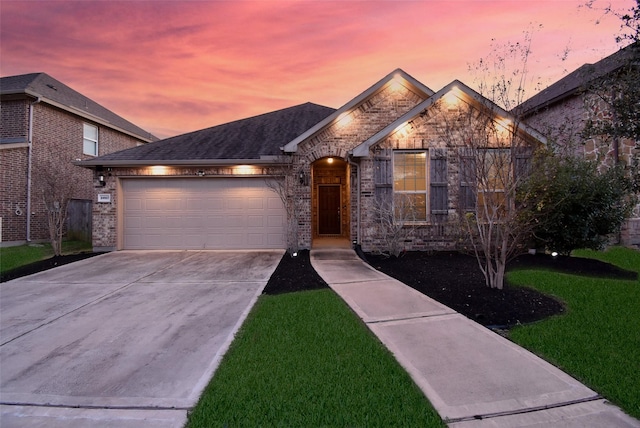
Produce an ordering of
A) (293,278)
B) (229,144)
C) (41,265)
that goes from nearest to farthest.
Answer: (293,278), (41,265), (229,144)

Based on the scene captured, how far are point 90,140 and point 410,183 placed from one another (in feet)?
52.7

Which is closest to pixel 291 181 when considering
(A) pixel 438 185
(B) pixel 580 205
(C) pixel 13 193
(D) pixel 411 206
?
(D) pixel 411 206

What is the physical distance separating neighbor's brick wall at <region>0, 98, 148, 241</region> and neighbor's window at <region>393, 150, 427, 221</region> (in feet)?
35.5

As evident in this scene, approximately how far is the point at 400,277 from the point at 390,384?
4403 mm

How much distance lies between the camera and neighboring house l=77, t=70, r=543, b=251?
9.95 metres

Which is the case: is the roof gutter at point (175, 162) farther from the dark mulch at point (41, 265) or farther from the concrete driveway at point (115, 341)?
the concrete driveway at point (115, 341)

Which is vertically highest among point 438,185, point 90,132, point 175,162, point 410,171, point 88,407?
point 90,132

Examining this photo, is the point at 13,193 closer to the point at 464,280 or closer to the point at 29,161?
the point at 29,161

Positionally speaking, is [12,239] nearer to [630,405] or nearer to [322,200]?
[322,200]

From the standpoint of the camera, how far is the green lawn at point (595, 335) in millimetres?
2949

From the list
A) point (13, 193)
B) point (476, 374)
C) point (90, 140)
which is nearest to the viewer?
point (476, 374)

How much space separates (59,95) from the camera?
15508 mm

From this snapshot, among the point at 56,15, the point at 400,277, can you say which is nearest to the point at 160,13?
the point at 56,15

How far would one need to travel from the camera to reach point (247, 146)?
1186 centimetres
